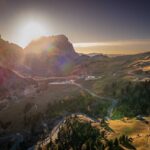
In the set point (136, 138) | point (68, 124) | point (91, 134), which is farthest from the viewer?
point (68, 124)

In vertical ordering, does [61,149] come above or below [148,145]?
below

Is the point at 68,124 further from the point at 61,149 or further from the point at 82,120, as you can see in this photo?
the point at 61,149

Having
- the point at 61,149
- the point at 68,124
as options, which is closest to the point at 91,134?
the point at 61,149

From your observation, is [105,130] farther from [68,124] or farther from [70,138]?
[68,124]

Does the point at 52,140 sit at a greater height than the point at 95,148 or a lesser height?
lesser

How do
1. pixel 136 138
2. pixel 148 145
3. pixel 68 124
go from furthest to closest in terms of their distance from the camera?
pixel 68 124 → pixel 136 138 → pixel 148 145

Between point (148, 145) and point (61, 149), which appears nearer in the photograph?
point (148, 145)

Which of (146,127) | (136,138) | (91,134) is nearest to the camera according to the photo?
(136,138)

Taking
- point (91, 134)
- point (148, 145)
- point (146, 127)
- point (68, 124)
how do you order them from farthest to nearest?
point (68, 124)
point (146, 127)
point (91, 134)
point (148, 145)

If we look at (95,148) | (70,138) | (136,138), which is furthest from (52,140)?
(136,138)
